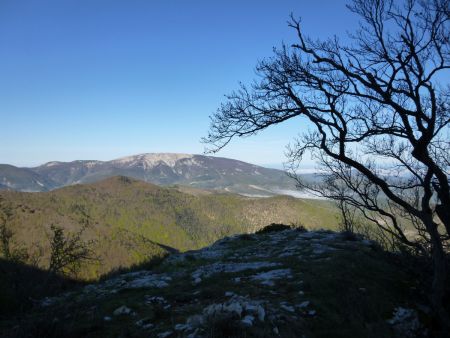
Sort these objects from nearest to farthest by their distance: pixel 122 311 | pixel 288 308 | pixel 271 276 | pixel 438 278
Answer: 1. pixel 288 308
2. pixel 438 278
3. pixel 122 311
4. pixel 271 276

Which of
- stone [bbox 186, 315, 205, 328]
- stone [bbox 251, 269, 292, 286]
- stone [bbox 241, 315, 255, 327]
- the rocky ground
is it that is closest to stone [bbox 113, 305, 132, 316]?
the rocky ground

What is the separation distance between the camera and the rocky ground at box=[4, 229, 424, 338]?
6.41 m

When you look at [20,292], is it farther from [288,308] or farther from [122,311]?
[288,308]

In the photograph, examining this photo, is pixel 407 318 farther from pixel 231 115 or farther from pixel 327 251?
pixel 231 115

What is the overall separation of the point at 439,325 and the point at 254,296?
4.37 meters

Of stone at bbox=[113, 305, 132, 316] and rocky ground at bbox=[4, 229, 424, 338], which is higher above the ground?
rocky ground at bbox=[4, 229, 424, 338]

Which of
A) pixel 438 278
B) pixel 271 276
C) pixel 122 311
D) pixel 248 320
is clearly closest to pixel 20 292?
pixel 122 311

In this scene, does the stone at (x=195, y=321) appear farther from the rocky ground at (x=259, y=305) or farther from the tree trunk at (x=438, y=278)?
the tree trunk at (x=438, y=278)

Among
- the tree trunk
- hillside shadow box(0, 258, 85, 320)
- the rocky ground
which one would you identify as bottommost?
hillside shadow box(0, 258, 85, 320)

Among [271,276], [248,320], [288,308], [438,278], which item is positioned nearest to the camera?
[248,320]

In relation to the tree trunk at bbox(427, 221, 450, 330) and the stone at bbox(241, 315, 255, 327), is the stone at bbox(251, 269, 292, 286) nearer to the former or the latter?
the stone at bbox(241, 315, 255, 327)

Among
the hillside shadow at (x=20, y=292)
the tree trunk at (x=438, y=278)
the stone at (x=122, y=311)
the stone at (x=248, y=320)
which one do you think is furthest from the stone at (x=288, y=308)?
the hillside shadow at (x=20, y=292)

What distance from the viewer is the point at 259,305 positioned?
704cm

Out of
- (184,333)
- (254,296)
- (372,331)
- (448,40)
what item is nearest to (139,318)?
(184,333)
